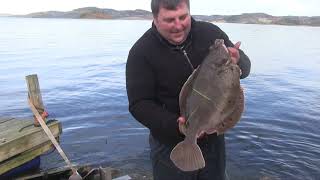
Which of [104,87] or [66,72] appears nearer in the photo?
[104,87]

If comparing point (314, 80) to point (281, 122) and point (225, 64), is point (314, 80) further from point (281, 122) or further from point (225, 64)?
point (225, 64)

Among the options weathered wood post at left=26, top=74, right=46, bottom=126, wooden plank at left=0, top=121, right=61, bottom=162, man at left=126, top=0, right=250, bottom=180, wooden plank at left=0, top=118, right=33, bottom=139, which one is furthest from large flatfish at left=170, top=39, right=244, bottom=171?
weathered wood post at left=26, top=74, right=46, bottom=126

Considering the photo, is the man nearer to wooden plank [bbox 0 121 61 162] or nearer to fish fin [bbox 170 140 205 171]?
fish fin [bbox 170 140 205 171]

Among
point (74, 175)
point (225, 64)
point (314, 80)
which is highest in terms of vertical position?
point (225, 64)

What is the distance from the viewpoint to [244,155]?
1433 cm

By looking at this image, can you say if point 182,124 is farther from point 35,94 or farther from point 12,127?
point 12,127

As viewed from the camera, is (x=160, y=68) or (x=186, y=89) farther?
(x=160, y=68)

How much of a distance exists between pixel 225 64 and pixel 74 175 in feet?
21.2

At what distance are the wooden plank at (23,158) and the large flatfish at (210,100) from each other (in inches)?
278

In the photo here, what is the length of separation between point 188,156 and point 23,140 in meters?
7.15

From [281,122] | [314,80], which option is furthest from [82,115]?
[314,80]

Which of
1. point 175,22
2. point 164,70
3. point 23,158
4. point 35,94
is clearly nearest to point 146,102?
point 164,70

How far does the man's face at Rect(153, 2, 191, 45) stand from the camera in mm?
4320

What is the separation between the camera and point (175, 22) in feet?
14.3
